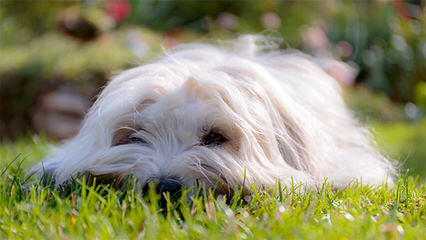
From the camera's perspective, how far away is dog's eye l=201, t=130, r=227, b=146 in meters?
2.76

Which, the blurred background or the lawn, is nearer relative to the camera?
the lawn

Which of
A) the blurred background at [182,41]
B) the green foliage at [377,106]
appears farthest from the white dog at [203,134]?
the green foliage at [377,106]

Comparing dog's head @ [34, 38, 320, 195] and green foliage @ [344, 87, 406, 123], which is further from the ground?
dog's head @ [34, 38, 320, 195]

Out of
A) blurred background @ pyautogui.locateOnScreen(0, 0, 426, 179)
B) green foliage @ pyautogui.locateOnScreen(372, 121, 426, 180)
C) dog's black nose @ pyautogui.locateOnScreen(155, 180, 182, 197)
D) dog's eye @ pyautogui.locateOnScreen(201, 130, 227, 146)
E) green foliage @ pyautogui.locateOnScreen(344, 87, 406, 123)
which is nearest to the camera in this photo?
dog's black nose @ pyautogui.locateOnScreen(155, 180, 182, 197)

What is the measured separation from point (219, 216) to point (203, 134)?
28.0 inches

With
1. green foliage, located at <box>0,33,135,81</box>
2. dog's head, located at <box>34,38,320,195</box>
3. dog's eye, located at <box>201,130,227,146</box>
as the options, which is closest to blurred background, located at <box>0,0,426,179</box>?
green foliage, located at <box>0,33,135,81</box>

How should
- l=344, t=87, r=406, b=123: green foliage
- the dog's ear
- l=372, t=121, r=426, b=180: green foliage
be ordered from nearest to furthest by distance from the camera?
the dog's ear → l=372, t=121, r=426, b=180: green foliage → l=344, t=87, r=406, b=123: green foliage

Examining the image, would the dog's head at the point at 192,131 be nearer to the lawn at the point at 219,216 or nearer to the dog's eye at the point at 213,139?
the dog's eye at the point at 213,139

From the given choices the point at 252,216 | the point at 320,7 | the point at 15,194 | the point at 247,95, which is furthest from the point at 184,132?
the point at 320,7

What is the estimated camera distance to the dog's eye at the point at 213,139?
2.76 meters

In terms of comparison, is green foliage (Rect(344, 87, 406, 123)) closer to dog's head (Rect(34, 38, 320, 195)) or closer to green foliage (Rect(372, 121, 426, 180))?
green foliage (Rect(372, 121, 426, 180))

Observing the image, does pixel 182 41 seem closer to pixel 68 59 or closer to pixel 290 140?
pixel 68 59

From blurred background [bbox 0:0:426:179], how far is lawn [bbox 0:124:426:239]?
2.88 metres

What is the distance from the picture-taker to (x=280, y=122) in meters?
2.94
